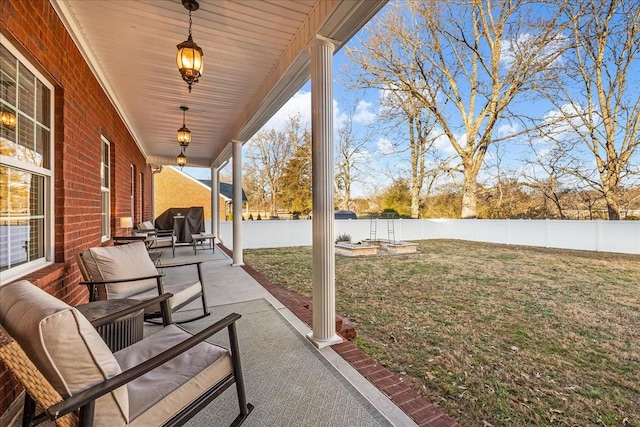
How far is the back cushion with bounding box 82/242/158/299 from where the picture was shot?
263 centimetres

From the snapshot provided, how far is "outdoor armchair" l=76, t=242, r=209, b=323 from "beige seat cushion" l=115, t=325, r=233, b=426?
34.9 inches

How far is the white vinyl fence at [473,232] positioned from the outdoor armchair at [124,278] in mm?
7919

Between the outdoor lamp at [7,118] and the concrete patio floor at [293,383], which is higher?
the outdoor lamp at [7,118]

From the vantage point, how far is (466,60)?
13.5 meters

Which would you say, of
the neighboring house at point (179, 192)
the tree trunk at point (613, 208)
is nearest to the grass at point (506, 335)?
the tree trunk at point (613, 208)

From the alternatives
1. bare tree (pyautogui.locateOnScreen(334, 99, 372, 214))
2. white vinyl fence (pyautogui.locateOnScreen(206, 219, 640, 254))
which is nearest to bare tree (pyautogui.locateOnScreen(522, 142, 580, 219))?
white vinyl fence (pyautogui.locateOnScreen(206, 219, 640, 254))

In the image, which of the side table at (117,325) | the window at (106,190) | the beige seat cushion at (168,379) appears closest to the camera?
the beige seat cushion at (168,379)

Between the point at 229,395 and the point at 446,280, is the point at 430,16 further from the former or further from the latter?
the point at 229,395

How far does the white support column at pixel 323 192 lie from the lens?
260 cm

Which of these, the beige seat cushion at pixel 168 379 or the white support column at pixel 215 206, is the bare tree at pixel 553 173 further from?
the beige seat cushion at pixel 168 379

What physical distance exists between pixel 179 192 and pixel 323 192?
2195 cm

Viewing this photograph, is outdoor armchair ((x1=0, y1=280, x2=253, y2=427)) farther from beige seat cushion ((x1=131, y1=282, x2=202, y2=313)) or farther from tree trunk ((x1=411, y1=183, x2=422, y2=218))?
tree trunk ((x1=411, y1=183, x2=422, y2=218))

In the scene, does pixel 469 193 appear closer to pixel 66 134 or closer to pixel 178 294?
pixel 178 294

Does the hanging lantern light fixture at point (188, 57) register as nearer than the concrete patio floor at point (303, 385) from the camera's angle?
No
